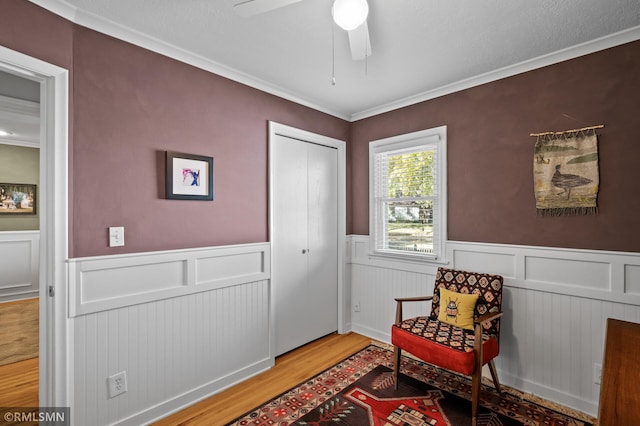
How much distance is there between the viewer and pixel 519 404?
231 cm

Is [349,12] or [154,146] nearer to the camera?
[349,12]

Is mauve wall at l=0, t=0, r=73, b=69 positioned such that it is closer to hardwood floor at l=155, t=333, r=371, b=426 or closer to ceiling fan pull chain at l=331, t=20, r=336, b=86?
ceiling fan pull chain at l=331, t=20, r=336, b=86

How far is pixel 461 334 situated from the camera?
90.9 inches

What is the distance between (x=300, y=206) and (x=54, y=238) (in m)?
2.02

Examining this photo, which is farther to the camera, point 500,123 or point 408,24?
point 500,123

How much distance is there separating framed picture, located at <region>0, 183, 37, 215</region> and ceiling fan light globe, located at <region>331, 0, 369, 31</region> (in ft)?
19.6

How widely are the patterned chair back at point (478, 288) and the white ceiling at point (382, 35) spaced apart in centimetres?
170

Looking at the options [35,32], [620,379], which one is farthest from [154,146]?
[620,379]

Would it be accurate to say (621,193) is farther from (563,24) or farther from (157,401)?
(157,401)

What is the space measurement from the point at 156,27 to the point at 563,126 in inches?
116

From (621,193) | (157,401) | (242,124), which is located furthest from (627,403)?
(242,124)

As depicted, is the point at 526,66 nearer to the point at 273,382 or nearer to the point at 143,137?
the point at 143,137

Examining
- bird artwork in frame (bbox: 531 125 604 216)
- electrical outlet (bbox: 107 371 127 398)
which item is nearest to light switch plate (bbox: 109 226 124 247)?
electrical outlet (bbox: 107 371 127 398)

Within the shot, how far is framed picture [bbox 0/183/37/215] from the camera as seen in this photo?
15.5 feet
